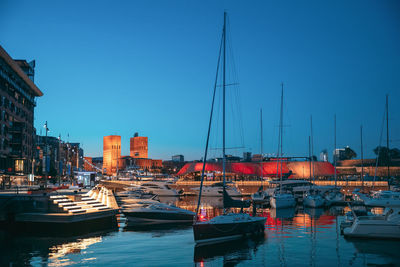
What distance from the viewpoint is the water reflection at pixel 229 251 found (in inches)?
979

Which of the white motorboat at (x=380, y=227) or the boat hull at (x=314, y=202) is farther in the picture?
the boat hull at (x=314, y=202)

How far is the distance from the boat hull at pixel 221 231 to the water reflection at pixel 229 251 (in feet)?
1.62

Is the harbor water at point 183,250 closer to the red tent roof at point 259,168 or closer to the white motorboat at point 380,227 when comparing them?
the white motorboat at point 380,227

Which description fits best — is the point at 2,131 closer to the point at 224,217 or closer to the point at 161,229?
the point at 161,229

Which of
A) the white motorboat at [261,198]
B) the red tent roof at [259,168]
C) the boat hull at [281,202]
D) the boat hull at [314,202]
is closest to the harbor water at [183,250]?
the boat hull at [281,202]

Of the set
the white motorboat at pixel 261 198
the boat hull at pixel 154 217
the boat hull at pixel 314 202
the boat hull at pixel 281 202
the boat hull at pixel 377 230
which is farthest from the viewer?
the white motorboat at pixel 261 198

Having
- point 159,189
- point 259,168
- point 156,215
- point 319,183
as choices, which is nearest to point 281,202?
point 156,215

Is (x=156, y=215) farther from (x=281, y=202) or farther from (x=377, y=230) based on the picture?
(x=281, y=202)

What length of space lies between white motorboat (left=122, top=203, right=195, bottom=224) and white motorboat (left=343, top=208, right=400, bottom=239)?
17975 millimetres

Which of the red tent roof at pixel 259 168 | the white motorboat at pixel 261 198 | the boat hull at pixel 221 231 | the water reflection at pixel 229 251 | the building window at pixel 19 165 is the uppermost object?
the building window at pixel 19 165

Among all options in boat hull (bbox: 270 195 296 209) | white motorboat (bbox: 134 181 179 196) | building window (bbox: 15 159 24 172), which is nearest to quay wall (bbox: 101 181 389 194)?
white motorboat (bbox: 134 181 179 196)

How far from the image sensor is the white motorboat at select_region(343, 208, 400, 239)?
1153 inches

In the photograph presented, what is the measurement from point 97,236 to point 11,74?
2637 inches

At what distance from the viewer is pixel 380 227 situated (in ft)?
97.0
